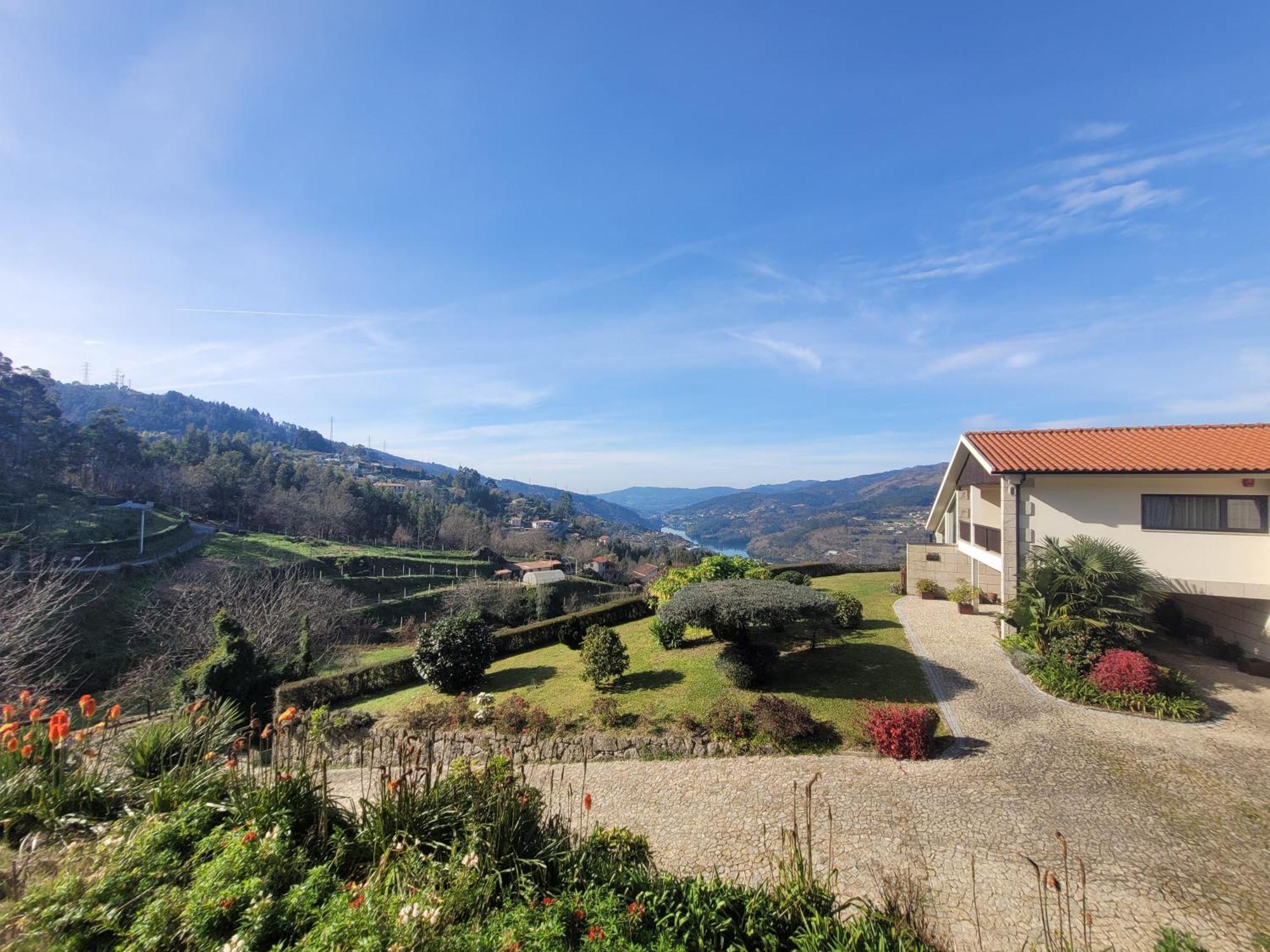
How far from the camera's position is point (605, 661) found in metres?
12.6

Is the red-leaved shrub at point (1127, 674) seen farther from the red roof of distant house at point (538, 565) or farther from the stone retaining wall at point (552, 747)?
the red roof of distant house at point (538, 565)

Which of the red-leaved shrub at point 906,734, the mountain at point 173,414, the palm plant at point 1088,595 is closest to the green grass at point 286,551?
the red-leaved shrub at point 906,734

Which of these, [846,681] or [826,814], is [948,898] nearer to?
[826,814]

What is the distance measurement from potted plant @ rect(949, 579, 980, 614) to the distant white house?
35609mm

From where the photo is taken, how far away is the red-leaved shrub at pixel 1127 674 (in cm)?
1016

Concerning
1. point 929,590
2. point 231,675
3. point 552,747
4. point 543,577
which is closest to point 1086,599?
point 929,590

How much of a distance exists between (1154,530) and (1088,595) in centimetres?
354

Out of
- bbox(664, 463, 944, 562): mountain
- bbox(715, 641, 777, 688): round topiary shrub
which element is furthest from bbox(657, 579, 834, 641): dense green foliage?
bbox(664, 463, 944, 562): mountain

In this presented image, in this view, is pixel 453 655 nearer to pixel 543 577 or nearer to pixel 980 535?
pixel 980 535

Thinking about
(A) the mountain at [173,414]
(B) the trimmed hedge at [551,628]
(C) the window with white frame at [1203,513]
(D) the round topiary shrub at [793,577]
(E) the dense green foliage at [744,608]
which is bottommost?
(B) the trimmed hedge at [551,628]

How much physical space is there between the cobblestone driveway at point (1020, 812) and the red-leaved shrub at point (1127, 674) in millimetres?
744

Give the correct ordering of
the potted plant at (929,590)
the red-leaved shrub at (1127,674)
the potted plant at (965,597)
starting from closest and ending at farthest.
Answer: the red-leaved shrub at (1127,674) → the potted plant at (965,597) → the potted plant at (929,590)

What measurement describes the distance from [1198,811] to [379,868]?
10471mm

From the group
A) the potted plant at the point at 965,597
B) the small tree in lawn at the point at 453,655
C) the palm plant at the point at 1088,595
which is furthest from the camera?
the potted plant at the point at 965,597
